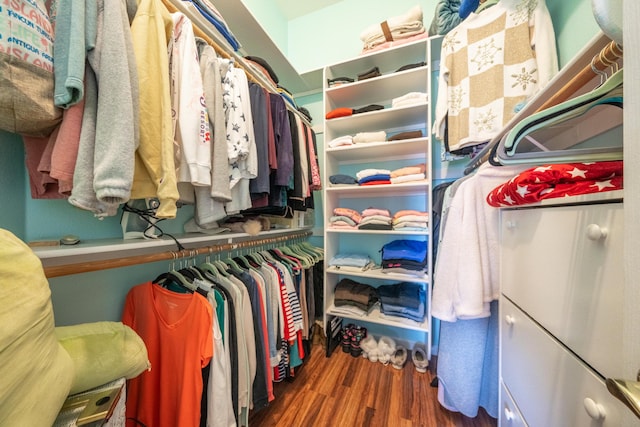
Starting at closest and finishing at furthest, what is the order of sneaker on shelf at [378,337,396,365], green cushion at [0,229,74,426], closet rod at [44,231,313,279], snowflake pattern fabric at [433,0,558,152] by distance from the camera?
1. green cushion at [0,229,74,426]
2. closet rod at [44,231,313,279]
3. snowflake pattern fabric at [433,0,558,152]
4. sneaker on shelf at [378,337,396,365]

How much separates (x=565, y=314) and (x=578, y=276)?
9cm

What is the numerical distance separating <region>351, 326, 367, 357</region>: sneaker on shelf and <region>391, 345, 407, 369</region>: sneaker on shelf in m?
0.24

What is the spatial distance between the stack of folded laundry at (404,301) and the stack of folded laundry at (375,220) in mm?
473

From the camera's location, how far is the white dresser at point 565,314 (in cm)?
34

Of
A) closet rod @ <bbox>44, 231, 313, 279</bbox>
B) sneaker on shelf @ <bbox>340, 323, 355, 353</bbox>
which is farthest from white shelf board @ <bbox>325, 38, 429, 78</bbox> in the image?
sneaker on shelf @ <bbox>340, 323, 355, 353</bbox>

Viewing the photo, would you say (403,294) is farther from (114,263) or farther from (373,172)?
(114,263)

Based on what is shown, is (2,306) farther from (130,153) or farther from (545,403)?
(545,403)

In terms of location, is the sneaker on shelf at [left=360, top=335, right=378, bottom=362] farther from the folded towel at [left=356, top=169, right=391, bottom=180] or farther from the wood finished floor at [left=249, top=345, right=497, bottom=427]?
the folded towel at [left=356, top=169, right=391, bottom=180]

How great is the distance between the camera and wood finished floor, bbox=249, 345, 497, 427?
1.03 m

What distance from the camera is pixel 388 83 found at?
148 centimetres

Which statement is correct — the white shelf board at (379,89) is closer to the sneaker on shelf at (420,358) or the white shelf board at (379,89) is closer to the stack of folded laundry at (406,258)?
the stack of folded laundry at (406,258)

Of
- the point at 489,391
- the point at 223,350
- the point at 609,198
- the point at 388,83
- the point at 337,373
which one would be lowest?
the point at 337,373

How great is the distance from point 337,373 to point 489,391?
81 cm

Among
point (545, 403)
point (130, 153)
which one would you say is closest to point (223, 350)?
point (130, 153)
